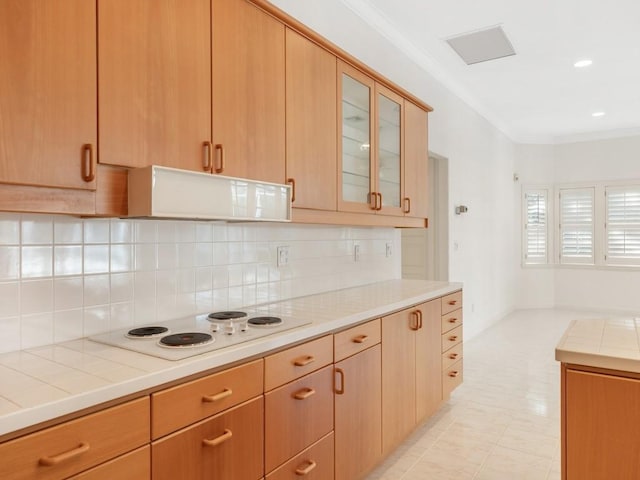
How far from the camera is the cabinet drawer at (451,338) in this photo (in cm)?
305

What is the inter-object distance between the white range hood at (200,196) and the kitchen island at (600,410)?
1.18 metres

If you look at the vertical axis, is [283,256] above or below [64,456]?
above

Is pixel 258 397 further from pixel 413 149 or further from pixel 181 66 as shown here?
pixel 413 149

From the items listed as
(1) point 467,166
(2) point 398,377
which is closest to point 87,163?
(2) point 398,377

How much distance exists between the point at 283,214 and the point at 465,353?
355 centimetres

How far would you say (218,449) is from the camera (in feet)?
4.51

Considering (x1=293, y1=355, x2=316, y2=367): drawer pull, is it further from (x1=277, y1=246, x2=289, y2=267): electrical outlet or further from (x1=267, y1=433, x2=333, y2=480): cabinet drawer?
(x1=277, y1=246, x2=289, y2=267): electrical outlet

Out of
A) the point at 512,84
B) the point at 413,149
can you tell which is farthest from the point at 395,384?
the point at 512,84

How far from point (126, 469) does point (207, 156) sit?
3.44 feet

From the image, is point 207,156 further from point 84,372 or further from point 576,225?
point 576,225

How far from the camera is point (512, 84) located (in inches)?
193

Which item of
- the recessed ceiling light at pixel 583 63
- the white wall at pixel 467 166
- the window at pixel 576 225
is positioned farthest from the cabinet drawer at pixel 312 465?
the window at pixel 576 225

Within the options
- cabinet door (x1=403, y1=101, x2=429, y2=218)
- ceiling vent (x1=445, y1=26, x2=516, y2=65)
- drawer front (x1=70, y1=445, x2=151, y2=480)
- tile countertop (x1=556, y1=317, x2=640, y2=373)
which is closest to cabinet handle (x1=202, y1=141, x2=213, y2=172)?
drawer front (x1=70, y1=445, x2=151, y2=480)

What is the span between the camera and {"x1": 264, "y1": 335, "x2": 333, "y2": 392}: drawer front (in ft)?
5.21
